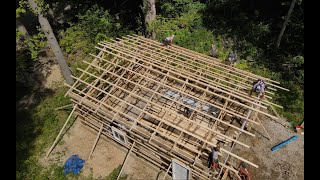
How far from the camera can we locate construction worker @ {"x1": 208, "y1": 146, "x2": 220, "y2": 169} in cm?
997

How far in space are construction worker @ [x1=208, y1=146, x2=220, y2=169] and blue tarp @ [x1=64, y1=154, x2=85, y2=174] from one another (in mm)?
6908

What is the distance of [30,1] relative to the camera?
1397cm

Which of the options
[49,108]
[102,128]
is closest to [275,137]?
[102,128]

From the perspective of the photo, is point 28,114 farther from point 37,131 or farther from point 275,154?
point 275,154

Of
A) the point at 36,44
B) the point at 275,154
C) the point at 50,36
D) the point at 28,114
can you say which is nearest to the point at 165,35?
the point at 50,36

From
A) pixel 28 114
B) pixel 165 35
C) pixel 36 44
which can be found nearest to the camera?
pixel 36 44

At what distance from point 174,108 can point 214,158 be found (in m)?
4.39

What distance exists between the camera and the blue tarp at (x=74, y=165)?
1323cm

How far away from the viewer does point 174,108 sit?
13.9m

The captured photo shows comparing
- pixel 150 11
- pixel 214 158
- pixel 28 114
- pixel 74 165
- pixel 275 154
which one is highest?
pixel 150 11

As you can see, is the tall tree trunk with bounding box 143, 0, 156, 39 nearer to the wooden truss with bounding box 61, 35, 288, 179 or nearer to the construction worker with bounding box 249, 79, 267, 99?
the wooden truss with bounding box 61, 35, 288, 179

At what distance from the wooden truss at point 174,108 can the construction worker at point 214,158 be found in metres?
0.25

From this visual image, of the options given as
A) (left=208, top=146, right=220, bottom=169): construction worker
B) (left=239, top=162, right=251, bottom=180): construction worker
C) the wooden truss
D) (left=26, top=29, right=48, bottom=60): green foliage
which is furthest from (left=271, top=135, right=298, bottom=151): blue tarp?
(left=26, top=29, right=48, bottom=60): green foliage
